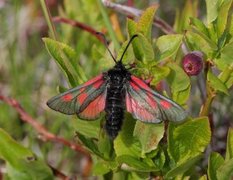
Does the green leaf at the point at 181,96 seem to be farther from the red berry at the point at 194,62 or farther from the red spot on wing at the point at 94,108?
the red spot on wing at the point at 94,108

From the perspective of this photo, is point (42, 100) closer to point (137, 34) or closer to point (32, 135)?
point (32, 135)

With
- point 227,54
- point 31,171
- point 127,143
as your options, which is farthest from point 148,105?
point 31,171

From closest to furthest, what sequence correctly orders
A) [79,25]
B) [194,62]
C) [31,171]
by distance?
[194,62]
[31,171]
[79,25]

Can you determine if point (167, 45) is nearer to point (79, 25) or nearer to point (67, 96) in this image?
point (67, 96)

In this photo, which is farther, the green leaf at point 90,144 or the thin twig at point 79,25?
the thin twig at point 79,25

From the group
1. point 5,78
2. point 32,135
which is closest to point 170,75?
point 32,135

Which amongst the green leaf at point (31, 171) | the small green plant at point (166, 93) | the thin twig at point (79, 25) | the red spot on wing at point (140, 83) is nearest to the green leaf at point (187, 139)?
the small green plant at point (166, 93)

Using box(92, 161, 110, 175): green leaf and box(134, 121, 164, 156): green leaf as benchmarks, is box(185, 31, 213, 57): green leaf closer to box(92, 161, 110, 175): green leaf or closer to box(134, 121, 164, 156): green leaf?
box(134, 121, 164, 156): green leaf
